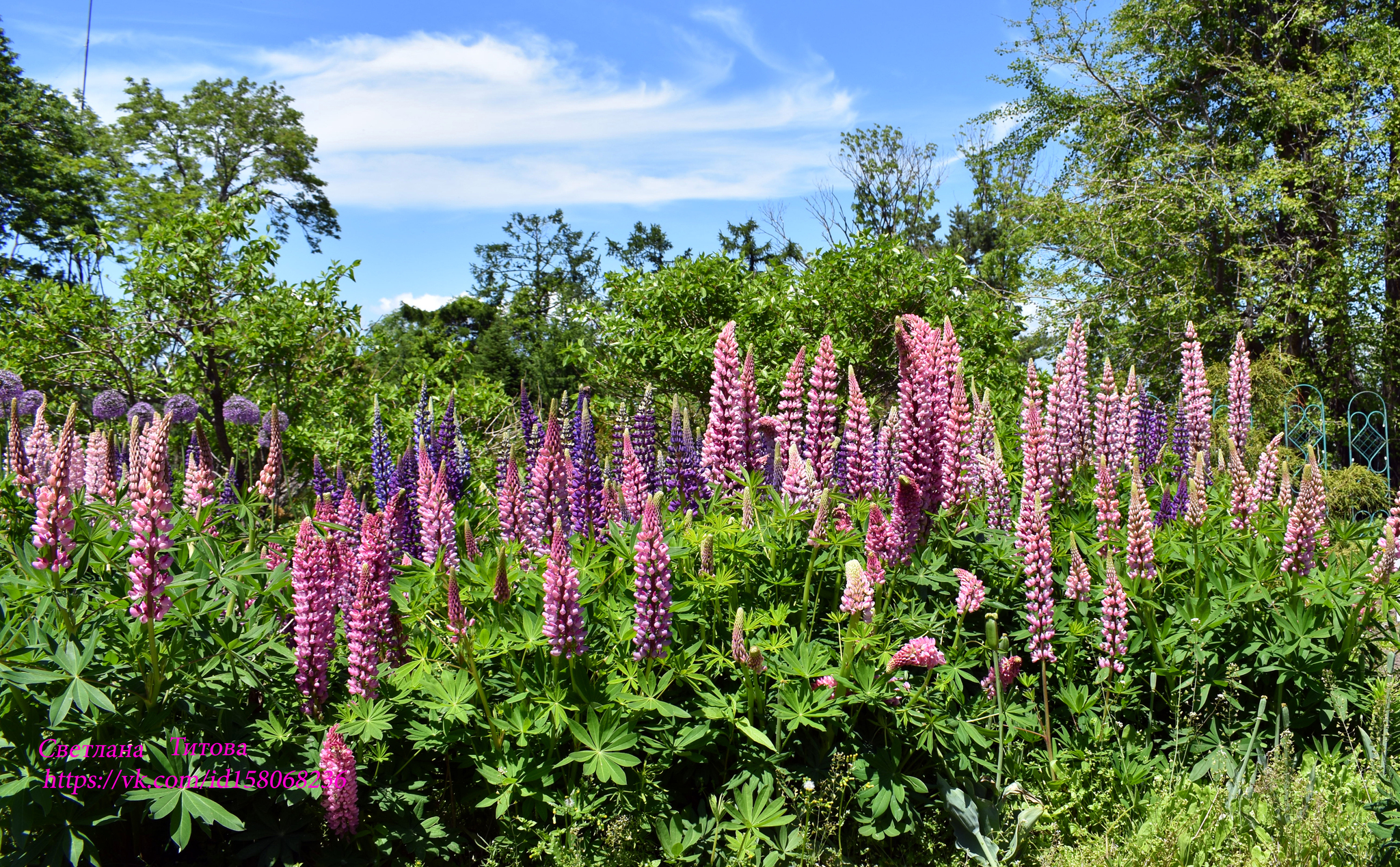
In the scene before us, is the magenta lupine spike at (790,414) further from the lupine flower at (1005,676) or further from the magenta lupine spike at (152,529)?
the magenta lupine spike at (152,529)

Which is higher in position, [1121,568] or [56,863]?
[1121,568]

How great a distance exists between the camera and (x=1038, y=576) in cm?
321

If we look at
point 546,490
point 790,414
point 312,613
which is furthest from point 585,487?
point 312,613

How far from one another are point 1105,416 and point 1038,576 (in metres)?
1.71

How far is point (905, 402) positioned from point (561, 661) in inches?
61.4

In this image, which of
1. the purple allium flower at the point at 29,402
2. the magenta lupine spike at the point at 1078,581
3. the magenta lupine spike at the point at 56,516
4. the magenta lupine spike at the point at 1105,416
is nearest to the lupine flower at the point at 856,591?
the magenta lupine spike at the point at 1078,581

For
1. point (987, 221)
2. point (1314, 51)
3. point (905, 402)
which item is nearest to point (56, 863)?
point (905, 402)

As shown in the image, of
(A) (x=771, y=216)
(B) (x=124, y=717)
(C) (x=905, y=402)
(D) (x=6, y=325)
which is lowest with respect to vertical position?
(B) (x=124, y=717)

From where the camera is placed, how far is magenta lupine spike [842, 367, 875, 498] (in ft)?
11.3

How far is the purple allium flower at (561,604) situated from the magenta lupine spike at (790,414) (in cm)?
124

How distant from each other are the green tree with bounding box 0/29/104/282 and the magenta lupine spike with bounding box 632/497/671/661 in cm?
2740

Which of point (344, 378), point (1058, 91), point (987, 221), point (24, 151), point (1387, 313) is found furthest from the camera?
point (987, 221)

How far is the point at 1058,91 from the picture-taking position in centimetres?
1811

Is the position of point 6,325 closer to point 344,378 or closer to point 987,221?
point 344,378
